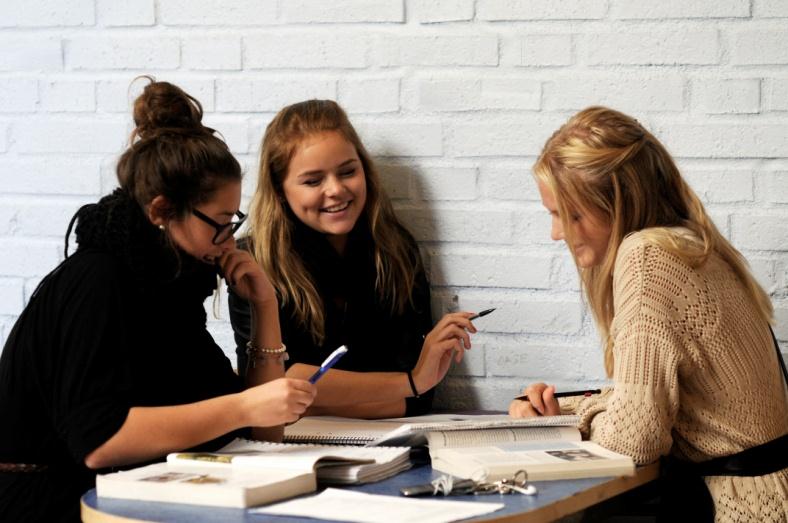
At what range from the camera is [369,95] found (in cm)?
269

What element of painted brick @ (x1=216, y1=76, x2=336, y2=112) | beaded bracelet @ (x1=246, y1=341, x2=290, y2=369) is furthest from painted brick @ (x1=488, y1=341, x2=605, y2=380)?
painted brick @ (x1=216, y1=76, x2=336, y2=112)

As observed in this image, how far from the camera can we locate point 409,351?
8.68 feet

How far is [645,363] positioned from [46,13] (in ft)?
5.74

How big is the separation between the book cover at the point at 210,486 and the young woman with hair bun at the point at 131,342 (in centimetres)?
12

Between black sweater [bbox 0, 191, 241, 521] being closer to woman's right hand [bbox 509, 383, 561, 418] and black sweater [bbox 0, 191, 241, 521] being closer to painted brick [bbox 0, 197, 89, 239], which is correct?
woman's right hand [bbox 509, 383, 561, 418]

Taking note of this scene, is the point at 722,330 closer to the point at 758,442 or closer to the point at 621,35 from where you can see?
the point at 758,442

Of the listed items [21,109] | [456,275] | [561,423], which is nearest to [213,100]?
[21,109]

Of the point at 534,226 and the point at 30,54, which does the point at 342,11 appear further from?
the point at 30,54

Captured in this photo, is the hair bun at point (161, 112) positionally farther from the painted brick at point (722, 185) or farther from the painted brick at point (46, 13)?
the painted brick at point (722, 185)

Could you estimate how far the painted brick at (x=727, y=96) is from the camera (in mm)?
2439

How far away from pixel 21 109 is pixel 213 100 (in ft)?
1.62

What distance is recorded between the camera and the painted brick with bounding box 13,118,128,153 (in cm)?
286

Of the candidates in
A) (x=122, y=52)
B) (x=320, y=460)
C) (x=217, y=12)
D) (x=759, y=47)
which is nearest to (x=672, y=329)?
(x=320, y=460)

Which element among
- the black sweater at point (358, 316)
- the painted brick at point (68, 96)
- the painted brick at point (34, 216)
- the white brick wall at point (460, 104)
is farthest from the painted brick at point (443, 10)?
the painted brick at point (34, 216)
